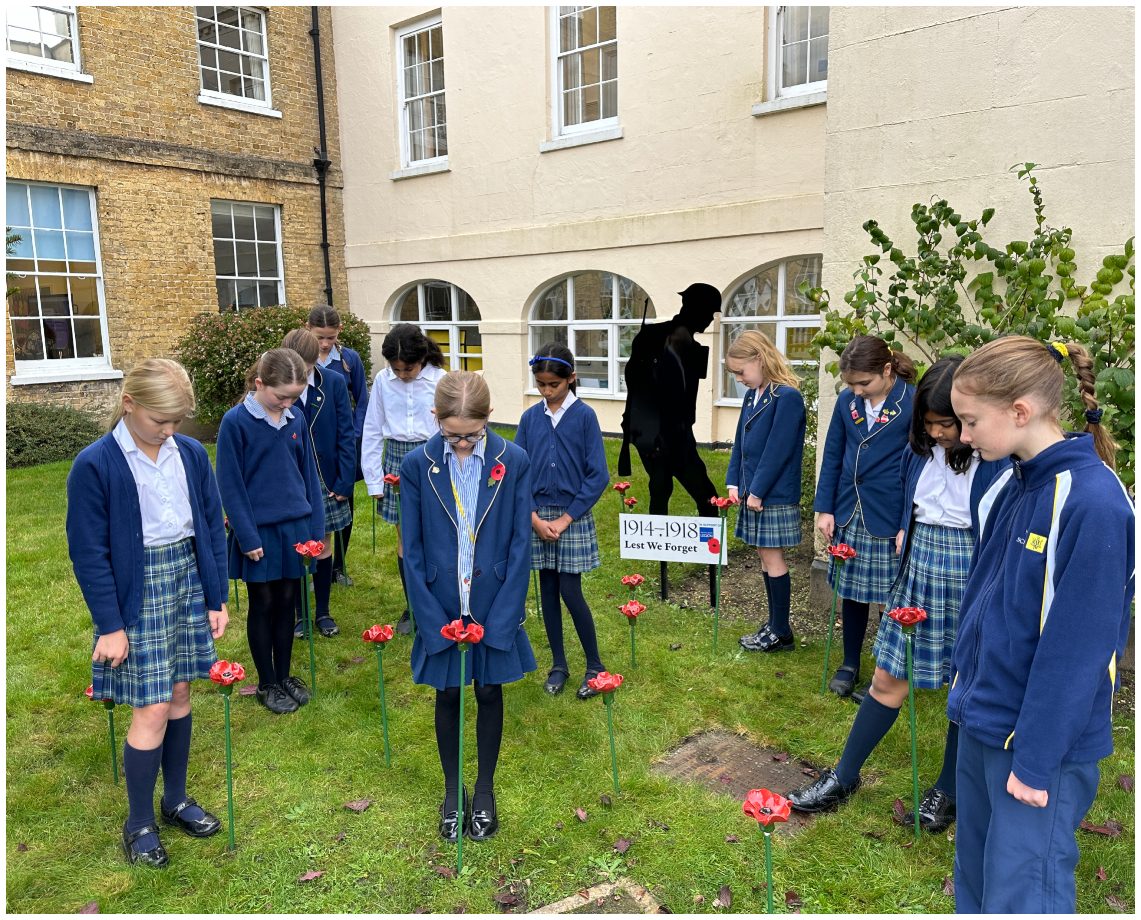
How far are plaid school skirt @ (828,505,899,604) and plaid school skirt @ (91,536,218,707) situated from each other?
3.01 metres

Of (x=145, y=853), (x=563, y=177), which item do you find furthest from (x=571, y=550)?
(x=563, y=177)

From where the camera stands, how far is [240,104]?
1374 centimetres

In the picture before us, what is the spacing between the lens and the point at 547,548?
4.23 m

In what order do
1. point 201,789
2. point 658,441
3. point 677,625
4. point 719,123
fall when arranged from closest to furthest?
point 201,789 < point 677,625 < point 658,441 < point 719,123

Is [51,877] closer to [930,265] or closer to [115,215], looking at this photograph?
[930,265]

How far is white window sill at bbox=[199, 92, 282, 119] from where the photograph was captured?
1336 cm

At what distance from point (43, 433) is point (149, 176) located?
436 cm

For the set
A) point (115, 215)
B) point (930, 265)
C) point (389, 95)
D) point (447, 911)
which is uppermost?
point (389, 95)

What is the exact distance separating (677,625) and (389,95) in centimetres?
1215

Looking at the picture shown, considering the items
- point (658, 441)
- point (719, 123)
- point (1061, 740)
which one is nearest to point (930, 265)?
point (658, 441)

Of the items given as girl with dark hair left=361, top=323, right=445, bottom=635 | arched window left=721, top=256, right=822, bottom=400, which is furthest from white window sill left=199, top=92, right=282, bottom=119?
girl with dark hair left=361, top=323, right=445, bottom=635

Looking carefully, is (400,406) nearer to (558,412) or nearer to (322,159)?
(558,412)

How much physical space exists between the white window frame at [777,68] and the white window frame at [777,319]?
199cm

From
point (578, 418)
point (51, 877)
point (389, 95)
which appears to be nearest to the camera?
point (51, 877)
